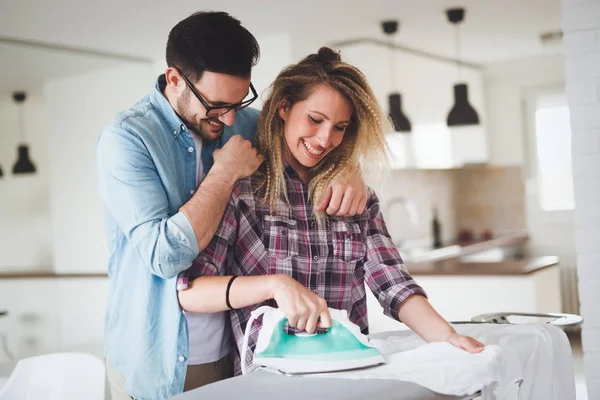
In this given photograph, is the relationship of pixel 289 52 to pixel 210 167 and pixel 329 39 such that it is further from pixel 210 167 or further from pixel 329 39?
pixel 210 167

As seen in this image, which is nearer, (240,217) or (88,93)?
(240,217)

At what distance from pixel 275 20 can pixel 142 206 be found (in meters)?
2.98

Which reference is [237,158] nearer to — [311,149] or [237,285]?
[311,149]

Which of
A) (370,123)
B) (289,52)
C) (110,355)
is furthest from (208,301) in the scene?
(289,52)

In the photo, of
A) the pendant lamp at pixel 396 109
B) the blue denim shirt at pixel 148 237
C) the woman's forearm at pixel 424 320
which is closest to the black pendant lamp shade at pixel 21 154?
the pendant lamp at pixel 396 109

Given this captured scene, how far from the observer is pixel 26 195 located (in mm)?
4621

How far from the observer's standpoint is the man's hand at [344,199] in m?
1.87

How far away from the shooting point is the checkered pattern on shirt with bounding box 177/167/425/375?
1.81 m

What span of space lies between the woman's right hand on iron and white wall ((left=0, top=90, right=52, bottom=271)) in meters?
3.30

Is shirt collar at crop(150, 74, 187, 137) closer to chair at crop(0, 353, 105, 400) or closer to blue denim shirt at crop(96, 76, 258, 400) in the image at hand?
blue denim shirt at crop(96, 76, 258, 400)

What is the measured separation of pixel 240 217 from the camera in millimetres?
1843

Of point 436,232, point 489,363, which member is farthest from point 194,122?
point 436,232

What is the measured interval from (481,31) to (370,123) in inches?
151

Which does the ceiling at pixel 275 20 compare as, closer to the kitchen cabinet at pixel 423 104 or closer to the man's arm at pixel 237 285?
the kitchen cabinet at pixel 423 104
